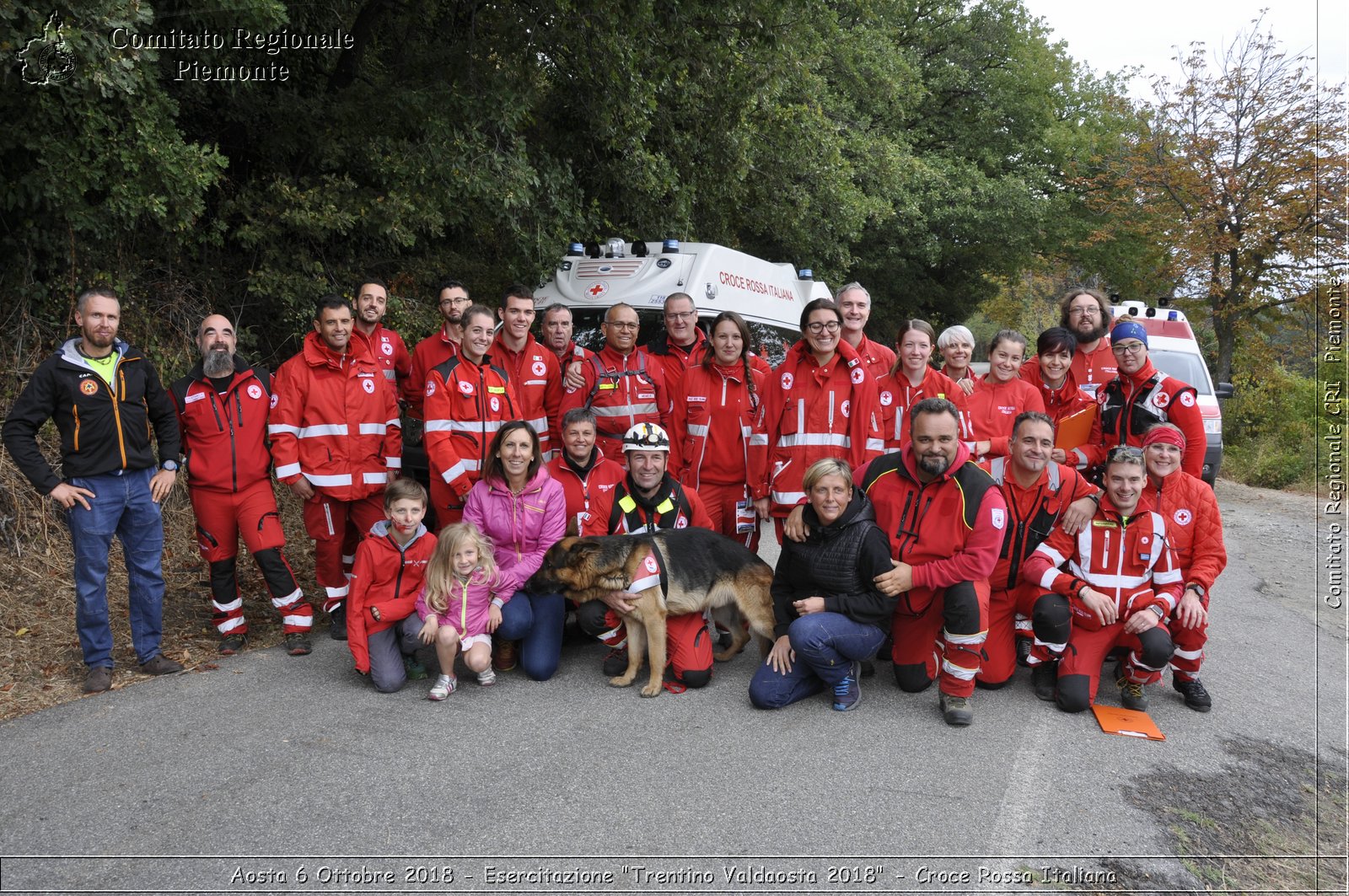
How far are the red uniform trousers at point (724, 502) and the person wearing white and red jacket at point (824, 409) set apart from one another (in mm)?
527

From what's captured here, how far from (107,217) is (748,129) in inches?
306

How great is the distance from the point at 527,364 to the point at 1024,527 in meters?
3.50

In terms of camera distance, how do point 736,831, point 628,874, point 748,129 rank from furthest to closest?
point 748,129 < point 736,831 < point 628,874

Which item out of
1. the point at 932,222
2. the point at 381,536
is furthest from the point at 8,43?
the point at 932,222

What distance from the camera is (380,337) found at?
5969 mm

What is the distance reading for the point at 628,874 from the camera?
9.95 ft

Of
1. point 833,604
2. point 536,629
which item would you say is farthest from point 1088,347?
point 536,629

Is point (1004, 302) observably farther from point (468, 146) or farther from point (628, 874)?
point (628, 874)

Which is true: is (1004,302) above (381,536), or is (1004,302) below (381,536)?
above

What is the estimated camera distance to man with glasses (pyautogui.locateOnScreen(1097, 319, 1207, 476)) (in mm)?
5281

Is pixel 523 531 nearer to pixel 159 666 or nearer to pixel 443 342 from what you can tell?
pixel 443 342

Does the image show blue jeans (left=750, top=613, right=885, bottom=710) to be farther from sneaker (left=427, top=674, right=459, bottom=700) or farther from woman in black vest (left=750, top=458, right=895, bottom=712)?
sneaker (left=427, top=674, right=459, bottom=700)

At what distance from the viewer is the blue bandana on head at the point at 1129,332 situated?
5469 mm

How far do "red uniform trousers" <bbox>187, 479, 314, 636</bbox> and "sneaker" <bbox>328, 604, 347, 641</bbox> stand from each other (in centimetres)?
28
